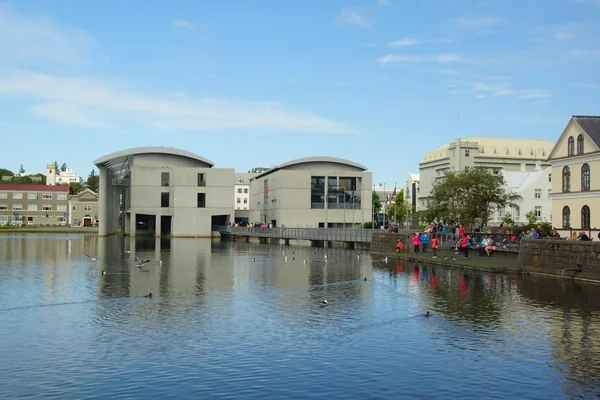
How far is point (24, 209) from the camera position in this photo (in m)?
159

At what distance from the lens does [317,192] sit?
105m

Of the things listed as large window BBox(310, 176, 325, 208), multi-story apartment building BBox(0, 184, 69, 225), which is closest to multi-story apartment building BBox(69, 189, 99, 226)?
multi-story apartment building BBox(0, 184, 69, 225)

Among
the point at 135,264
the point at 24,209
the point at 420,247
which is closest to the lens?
the point at 135,264

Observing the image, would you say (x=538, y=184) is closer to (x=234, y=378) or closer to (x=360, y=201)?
(x=360, y=201)

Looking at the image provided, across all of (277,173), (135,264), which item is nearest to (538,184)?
(277,173)

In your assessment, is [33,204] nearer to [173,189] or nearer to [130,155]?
[130,155]

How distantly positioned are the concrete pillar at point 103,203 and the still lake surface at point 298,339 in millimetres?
73949

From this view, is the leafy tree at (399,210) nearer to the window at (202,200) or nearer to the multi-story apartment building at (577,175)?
the window at (202,200)

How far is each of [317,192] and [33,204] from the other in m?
87.1

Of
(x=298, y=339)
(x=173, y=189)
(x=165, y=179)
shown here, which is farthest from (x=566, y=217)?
(x=165, y=179)

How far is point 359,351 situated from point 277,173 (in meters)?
87.7

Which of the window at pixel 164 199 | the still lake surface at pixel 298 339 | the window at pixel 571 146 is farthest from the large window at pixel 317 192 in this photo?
the still lake surface at pixel 298 339

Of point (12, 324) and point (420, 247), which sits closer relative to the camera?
point (12, 324)

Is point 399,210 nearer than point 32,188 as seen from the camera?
Yes
